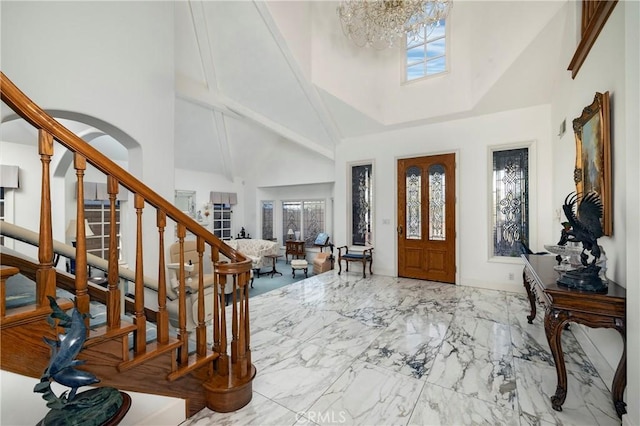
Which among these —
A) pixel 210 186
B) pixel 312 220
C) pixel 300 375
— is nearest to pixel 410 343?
pixel 300 375

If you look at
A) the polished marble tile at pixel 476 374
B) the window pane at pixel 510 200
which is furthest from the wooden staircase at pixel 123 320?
the window pane at pixel 510 200

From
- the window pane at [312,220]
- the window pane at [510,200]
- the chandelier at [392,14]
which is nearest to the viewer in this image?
the chandelier at [392,14]

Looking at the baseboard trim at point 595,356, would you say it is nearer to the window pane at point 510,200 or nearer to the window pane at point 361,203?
the window pane at point 510,200

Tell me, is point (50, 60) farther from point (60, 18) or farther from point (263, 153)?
point (263, 153)

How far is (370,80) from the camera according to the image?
5.19 m

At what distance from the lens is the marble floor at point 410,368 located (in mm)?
1798

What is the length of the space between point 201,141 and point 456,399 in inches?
260

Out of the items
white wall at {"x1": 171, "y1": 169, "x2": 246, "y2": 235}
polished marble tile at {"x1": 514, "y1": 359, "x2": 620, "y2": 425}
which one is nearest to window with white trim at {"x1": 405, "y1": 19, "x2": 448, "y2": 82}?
polished marble tile at {"x1": 514, "y1": 359, "x2": 620, "y2": 425}

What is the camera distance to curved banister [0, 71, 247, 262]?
1056mm

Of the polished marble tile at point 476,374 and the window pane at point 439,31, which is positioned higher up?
the window pane at point 439,31

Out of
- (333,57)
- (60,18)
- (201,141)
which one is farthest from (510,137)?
(201,141)

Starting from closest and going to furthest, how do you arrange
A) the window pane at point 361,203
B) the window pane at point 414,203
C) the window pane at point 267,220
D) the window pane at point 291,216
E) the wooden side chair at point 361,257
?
1. the window pane at point 414,203
2. the wooden side chair at point 361,257
3. the window pane at point 361,203
4. the window pane at point 291,216
5. the window pane at point 267,220

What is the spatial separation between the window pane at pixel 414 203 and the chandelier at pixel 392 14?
236cm

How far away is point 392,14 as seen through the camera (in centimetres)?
355
